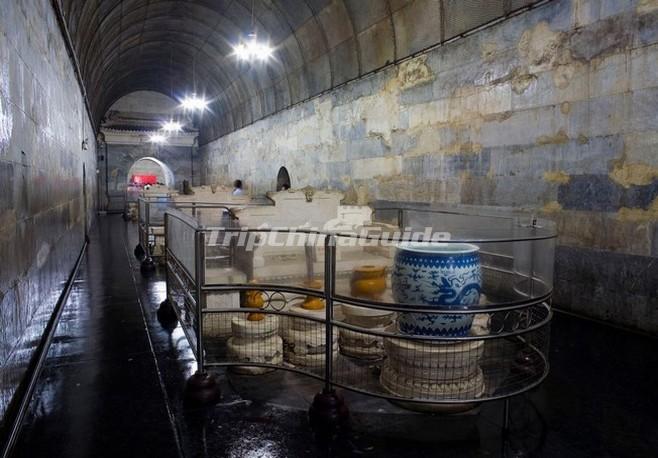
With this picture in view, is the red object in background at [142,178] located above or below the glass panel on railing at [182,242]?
above

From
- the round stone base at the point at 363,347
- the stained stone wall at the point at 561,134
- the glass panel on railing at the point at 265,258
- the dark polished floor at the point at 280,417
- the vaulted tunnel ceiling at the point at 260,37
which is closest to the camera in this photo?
the dark polished floor at the point at 280,417

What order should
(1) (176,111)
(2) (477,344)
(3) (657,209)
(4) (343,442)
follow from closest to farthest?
(4) (343,442) → (2) (477,344) → (3) (657,209) → (1) (176,111)

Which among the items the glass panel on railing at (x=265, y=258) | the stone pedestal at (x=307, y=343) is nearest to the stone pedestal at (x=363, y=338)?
the stone pedestal at (x=307, y=343)

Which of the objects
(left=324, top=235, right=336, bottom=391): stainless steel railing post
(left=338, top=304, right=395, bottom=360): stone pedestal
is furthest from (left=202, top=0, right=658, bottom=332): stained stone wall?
(left=324, top=235, right=336, bottom=391): stainless steel railing post

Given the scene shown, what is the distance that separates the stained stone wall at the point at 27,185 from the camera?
3184 mm

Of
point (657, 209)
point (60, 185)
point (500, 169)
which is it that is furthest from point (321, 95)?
point (657, 209)

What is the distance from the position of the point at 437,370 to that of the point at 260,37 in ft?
44.2

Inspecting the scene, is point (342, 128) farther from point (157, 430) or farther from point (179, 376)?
point (157, 430)

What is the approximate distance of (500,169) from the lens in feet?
23.5

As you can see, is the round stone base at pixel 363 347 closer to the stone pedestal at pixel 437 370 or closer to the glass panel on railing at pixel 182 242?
the stone pedestal at pixel 437 370

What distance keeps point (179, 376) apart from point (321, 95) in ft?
32.6

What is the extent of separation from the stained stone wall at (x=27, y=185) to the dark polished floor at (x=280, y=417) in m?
0.40

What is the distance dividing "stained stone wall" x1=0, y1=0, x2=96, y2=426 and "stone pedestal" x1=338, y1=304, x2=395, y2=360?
2.53 m

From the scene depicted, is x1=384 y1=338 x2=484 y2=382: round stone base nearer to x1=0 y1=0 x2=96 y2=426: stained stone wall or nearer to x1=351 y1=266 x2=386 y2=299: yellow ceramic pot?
x1=351 y1=266 x2=386 y2=299: yellow ceramic pot
